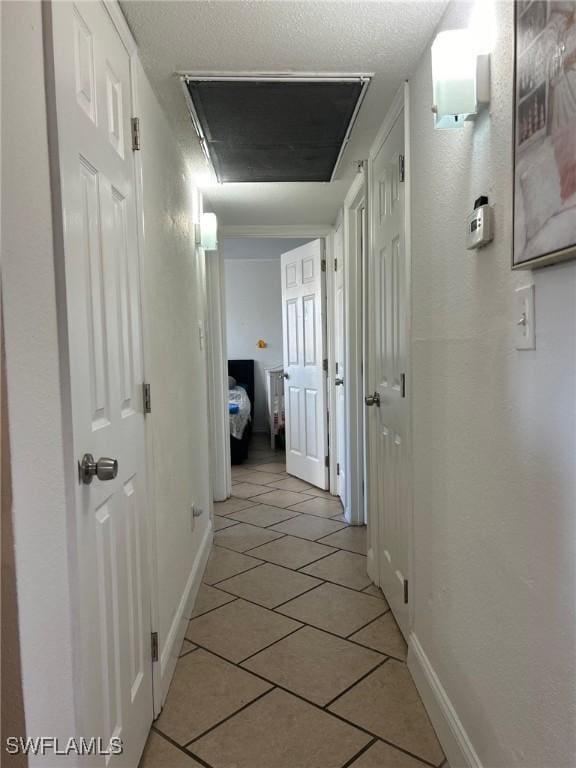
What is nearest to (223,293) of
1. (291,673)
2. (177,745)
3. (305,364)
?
(305,364)

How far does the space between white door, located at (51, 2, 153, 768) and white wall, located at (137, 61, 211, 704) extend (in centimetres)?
19

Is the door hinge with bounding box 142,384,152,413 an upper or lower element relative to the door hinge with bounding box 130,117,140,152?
lower

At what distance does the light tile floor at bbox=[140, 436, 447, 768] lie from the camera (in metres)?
1.60

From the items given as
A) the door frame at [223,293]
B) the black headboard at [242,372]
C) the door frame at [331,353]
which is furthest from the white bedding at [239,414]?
the door frame at [331,353]

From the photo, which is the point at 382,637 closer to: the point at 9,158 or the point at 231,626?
the point at 231,626

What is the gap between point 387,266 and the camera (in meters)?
2.35

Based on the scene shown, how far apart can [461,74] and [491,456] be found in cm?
90

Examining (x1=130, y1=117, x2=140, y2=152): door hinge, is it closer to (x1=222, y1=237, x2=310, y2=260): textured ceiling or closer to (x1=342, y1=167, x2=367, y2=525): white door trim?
(x1=342, y1=167, x2=367, y2=525): white door trim

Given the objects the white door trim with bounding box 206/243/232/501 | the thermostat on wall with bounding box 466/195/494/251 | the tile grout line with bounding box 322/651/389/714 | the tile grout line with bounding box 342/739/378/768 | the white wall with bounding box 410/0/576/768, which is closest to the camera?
the white wall with bounding box 410/0/576/768

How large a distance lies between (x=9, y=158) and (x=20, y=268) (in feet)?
0.56

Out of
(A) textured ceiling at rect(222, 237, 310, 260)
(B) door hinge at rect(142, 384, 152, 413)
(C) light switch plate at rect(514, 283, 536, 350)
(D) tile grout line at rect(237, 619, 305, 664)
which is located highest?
(A) textured ceiling at rect(222, 237, 310, 260)

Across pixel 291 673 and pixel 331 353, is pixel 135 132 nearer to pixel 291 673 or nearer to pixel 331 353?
pixel 291 673

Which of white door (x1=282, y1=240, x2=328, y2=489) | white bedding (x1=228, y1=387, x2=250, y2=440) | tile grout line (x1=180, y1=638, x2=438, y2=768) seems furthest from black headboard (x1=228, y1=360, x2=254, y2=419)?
tile grout line (x1=180, y1=638, x2=438, y2=768)

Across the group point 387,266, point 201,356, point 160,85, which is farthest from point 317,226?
point 160,85
